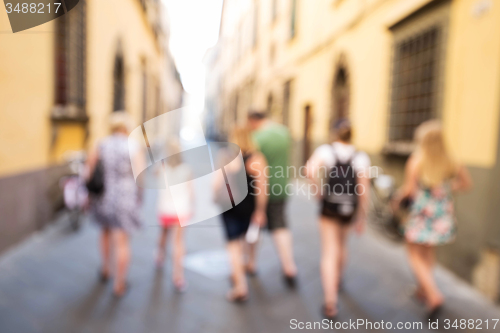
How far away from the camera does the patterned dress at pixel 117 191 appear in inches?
114

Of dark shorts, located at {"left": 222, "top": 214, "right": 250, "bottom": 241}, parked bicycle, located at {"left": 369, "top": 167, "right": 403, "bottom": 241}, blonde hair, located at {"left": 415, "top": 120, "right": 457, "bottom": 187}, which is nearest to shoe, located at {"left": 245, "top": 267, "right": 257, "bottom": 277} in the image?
dark shorts, located at {"left": 222, "top": 214, "right": 250, "bottom": 241}

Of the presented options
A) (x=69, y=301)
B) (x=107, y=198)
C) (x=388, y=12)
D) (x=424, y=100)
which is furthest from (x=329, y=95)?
(x=69, y=301)

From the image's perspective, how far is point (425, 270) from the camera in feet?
9.38

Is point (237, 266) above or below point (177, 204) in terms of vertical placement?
below

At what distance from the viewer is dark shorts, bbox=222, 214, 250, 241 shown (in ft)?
9.50

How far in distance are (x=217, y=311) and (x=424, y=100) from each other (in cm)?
324

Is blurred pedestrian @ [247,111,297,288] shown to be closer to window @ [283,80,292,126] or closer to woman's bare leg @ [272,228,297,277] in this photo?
woman's bare leg @ [272,228,297,277]

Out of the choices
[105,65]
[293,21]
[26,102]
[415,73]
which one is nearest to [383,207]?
[415,73]

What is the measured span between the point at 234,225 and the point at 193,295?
2.25 ft

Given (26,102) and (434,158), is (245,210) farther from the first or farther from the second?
(26,102)

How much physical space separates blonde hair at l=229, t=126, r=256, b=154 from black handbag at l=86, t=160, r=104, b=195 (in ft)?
3.78

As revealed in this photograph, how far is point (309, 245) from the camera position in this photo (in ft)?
15.0

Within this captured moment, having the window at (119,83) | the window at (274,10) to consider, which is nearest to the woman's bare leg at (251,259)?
the window at (274,10)

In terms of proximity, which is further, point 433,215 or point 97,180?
point 97,180
